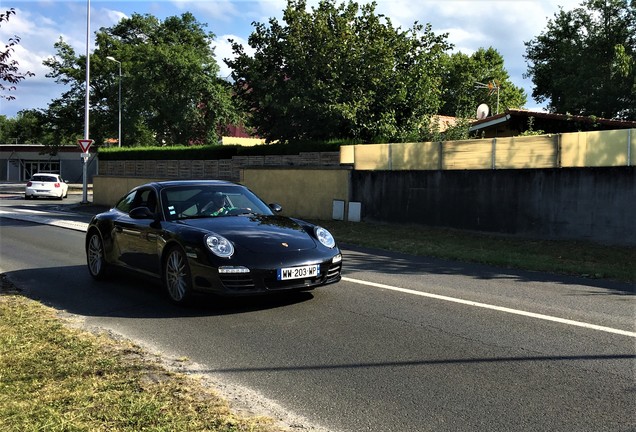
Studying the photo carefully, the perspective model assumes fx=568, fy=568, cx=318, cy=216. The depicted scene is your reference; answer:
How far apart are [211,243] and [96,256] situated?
3.07 meters

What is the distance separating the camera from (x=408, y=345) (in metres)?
4.98

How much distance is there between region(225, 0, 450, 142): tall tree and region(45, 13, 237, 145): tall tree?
1381cm

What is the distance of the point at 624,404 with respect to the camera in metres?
3.68

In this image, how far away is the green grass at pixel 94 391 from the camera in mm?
3305

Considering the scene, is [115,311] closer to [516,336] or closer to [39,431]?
[39,431]

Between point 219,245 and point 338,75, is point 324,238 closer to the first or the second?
point 219,245

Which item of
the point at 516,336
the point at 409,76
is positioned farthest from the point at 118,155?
the point at 516,336

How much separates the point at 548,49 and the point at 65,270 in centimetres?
4741

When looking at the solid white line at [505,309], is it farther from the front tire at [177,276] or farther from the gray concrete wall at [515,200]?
the gray concrete wall at [515,200]

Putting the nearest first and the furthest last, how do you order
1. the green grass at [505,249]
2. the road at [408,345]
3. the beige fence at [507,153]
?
the road at [408,345] → the green grass at [505,249] → the beige fence at [507,153]

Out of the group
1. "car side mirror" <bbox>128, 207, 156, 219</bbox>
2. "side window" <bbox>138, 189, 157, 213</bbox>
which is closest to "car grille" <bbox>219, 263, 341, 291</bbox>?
"car side mirror" <bbox>128, 207, 156, 219</bbox>

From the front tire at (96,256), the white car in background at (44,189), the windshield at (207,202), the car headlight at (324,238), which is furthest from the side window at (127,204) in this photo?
the white car in background at (44,189)

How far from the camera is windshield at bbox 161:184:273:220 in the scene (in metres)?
7.11

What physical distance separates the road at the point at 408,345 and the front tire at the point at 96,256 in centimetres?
19
